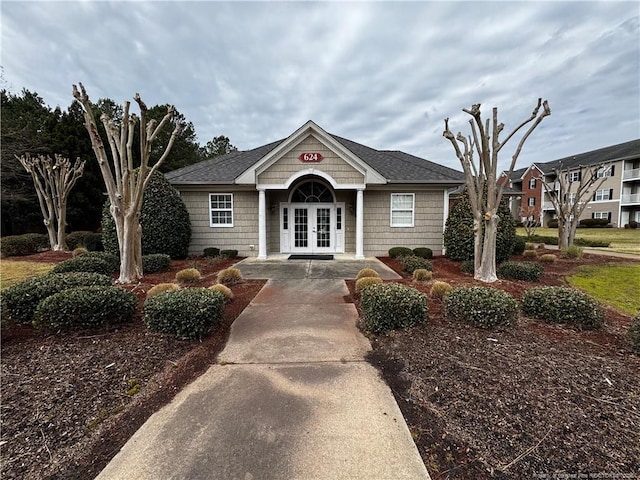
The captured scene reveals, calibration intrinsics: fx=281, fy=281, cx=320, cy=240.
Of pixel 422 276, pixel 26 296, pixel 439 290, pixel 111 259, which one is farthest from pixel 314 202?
pixel 26 296

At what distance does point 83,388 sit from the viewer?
9.18 ft

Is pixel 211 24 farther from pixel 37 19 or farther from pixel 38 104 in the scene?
pixel 38 104

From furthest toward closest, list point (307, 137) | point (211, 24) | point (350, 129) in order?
point (350, 129) < point (307, 137) < point (211, 24)

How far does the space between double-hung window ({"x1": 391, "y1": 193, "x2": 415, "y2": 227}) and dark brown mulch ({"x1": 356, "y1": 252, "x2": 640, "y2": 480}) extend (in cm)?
803

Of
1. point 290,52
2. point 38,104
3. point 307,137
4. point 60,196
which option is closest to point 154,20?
point 290,52

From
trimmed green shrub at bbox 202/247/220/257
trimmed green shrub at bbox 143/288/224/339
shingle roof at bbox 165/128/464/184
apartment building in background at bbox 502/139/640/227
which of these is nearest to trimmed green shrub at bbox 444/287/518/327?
trimmed green shrub at bbox 143/288/224/339

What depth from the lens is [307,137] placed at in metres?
11.0

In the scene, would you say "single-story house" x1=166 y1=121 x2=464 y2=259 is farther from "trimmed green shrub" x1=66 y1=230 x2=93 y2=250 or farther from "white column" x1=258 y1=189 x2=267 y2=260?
"trimmed green shrub" x1=66 y1=230 x2=93 y2=250

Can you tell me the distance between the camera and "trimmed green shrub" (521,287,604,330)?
13.8 feet

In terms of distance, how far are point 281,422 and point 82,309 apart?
336 centimetres

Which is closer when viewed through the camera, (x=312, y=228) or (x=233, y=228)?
(x=233, y=228)

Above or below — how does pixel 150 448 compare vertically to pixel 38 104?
below

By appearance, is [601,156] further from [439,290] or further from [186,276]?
[186,276]

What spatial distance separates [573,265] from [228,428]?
12.1 m
